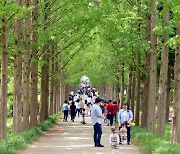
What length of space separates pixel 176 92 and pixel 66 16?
317 inches

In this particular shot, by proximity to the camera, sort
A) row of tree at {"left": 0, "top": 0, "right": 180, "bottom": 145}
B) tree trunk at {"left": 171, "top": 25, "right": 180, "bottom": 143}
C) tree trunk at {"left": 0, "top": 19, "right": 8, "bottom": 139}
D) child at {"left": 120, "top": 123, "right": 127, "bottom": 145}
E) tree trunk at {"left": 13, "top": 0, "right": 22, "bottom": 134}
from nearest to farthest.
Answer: tree trunk at {"left": 0, "top": 19, "right": 8, "bottom": 139}
row of tree at {"left": 0, "top": 0, "right": 180, "bottom": 145}
tree trunk at {"left": 171, "top": 25, "right": 180, "bottom": 143}
child at {"left": 120, "top": 123, "right": 127, "bottom": 145}
tree trunk at {"left": 13, "top": 0, "right": 22, "bottom": 134}

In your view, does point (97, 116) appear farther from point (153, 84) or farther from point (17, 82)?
point (153, 84)

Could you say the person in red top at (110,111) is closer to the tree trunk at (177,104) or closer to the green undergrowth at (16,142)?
the green undergrowth at (16,142)

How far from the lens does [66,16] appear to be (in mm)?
24656

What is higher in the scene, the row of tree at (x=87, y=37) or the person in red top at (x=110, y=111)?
the row of tree at (x=87, y=37)

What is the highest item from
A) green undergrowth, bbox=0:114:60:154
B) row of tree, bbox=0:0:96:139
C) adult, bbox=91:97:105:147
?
row of tree, bbox=0:0:96:139

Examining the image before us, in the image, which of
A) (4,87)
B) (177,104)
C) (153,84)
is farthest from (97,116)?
(153,84)

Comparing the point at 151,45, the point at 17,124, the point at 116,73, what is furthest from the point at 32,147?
the point at 116,73

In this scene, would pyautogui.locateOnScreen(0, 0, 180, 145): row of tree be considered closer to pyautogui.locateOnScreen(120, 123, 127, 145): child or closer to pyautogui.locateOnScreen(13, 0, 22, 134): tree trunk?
pyautogui.locateOnScreen(13, 0, 22, 134): tree trunk

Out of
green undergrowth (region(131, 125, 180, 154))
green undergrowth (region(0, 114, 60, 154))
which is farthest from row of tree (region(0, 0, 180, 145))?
green undergrowth (region(131, 125, 180, 154))

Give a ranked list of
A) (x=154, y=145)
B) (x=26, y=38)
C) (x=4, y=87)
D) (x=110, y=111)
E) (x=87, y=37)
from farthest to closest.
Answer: (x=110, y=111), (x=87, y=37), (x=26, y=38), (x=4, y=87), (x=154, y=145)

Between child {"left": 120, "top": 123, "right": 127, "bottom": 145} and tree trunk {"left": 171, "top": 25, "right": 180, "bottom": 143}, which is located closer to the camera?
tree trunk {"left": 171, "top": 25, "right": 180, "bottom": 143}

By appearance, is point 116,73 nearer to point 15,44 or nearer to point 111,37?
point 111,37

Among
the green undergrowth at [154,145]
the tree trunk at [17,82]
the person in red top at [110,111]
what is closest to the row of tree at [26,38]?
the tree trunk at [17,82]
